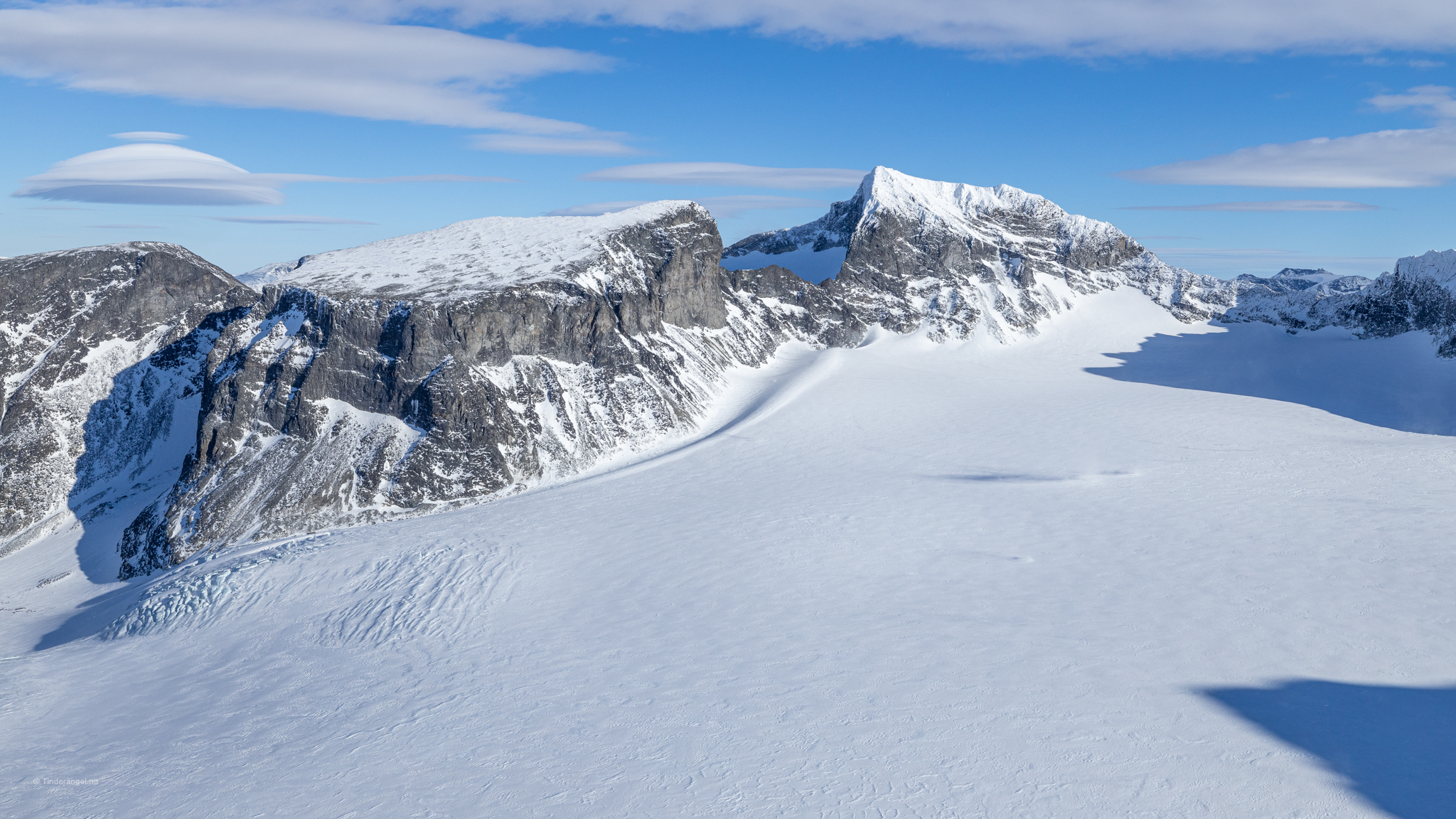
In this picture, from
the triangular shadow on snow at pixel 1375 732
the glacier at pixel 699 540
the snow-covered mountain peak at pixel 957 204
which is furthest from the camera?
the snow-covered mountain peak at pixel 957 204

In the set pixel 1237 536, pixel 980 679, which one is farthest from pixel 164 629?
pixel 1237 536

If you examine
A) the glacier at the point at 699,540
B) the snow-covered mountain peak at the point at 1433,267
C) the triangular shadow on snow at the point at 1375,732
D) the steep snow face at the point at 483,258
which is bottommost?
the triangular shadow on snow at the point at 1375,732

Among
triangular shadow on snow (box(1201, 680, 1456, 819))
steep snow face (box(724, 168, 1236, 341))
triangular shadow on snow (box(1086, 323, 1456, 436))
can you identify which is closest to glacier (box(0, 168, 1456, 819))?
triangular shadow on snow (box(1201, 680, 1456, 819))

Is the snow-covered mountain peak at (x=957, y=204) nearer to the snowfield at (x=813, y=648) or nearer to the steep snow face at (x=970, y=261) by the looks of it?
the steep snow face at (x=970, y=261)

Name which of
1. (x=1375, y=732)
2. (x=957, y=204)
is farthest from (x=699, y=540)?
(x=957, y=204)

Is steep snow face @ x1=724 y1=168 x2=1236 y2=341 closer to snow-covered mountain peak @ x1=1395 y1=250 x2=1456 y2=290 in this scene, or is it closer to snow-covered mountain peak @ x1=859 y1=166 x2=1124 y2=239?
snow-covered mountain peak @ x1=859 y1=166 x2=1124 y2=239

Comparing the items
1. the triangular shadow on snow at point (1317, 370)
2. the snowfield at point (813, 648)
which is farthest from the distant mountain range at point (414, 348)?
the snowfield at point (813, 648)
